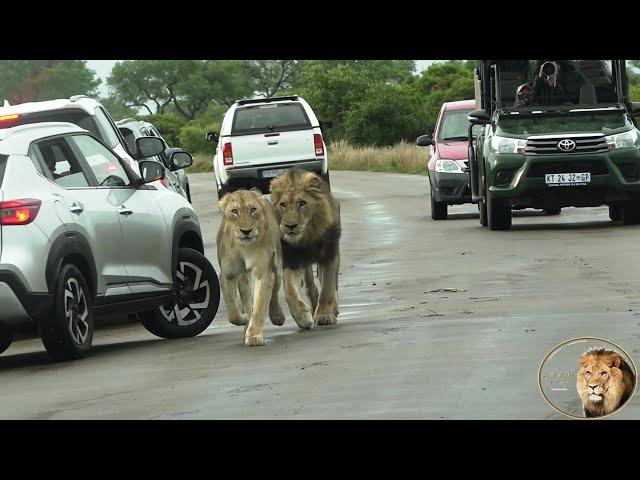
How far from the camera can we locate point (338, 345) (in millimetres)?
11586

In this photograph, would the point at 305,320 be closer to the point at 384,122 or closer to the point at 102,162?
the point at 102,162

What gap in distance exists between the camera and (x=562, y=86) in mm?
→ 23203

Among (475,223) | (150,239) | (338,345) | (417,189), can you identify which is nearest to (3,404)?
(338,345)

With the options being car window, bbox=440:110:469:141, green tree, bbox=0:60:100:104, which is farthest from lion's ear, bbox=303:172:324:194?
green tree, bbox=0:60:100:104

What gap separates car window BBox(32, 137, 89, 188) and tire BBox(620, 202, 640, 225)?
11416 millimetres

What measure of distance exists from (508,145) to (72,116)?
24.5ft

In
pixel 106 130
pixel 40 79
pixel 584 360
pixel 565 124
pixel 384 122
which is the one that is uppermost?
pixel 106 130

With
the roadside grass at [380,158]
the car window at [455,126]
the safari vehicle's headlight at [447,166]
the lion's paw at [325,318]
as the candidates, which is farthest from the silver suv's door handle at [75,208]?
the roadside grass at [380,158]

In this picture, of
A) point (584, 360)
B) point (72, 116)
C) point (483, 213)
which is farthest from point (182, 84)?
point (584, 360)

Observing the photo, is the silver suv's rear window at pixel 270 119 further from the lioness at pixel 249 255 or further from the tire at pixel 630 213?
the lioness at pixel 249 255

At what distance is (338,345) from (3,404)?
2572 millimetres

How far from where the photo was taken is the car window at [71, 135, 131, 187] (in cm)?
1277
